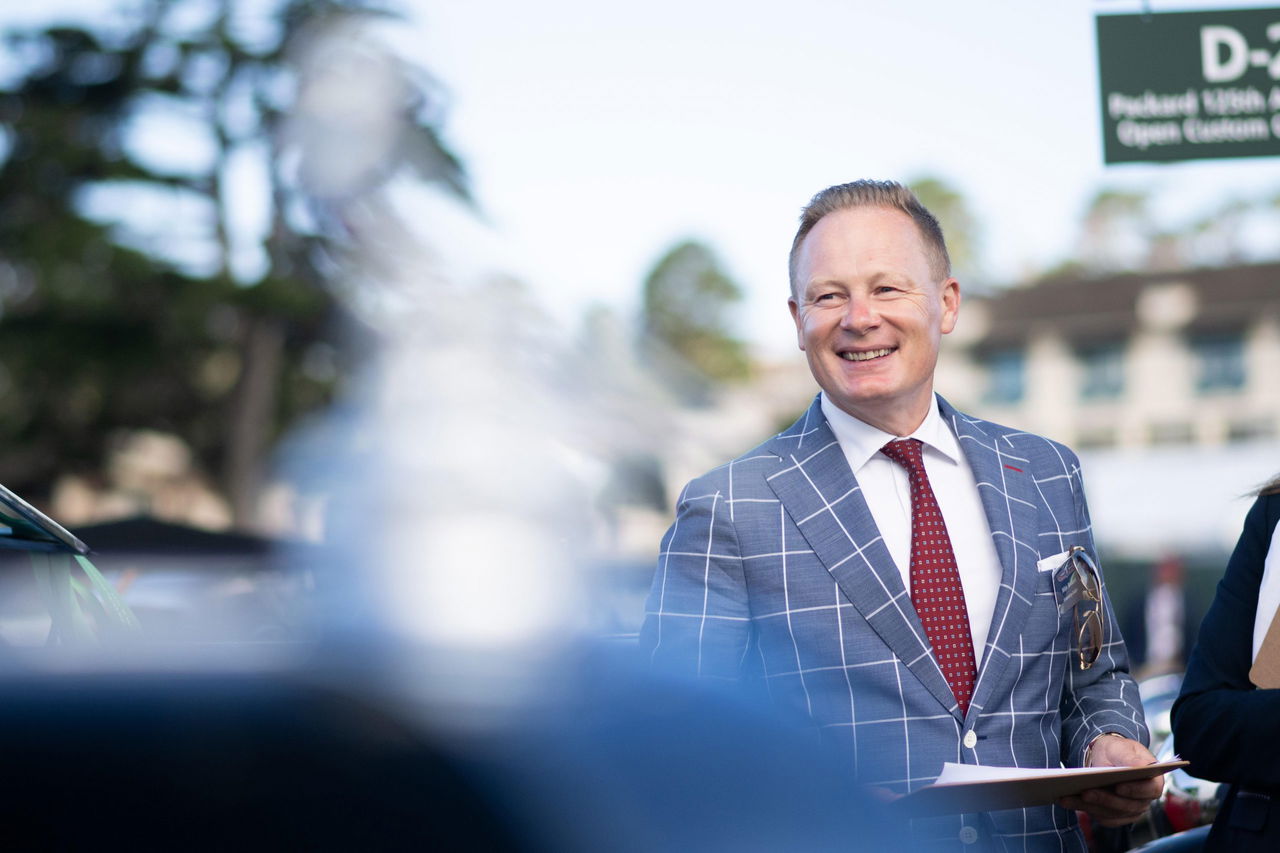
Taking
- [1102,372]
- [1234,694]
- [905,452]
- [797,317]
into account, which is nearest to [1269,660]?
[1234,694]

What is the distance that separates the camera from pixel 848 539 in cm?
230

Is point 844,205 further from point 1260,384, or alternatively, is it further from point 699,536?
point 1260,384

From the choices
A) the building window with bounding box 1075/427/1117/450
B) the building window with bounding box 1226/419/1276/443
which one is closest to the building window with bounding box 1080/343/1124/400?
the building window with bounding box 1075/427/1117/450

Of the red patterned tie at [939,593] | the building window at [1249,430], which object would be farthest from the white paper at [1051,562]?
the building window at [1249,430]

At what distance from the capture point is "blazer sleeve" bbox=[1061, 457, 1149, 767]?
2295mm

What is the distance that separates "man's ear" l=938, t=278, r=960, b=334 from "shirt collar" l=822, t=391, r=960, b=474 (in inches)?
5.7

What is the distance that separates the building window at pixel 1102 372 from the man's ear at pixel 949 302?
32905 millimetres

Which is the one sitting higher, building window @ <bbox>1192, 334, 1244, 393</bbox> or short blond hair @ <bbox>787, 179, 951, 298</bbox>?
short blond hair @ <bbox>787, 179, 951, 298</bbox>

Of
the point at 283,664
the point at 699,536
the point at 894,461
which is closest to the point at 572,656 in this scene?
the point at 283,664

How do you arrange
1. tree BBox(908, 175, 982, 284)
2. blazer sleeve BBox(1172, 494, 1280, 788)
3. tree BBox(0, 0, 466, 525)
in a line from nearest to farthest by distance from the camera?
blazer sleeve BBox(1172, 494, 1280, 788) → tree BBox(0, 0, 466, 525) → tree BBox(908, 175, 982, 284)

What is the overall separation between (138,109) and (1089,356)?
22.0m

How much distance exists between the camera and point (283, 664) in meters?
1.40

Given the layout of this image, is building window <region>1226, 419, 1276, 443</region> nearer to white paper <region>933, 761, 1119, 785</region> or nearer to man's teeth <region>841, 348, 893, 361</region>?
man's teeth <region>841, 348, 893, 361</region>

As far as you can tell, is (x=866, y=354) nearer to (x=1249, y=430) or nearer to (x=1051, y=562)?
(x=1051, y=562)
